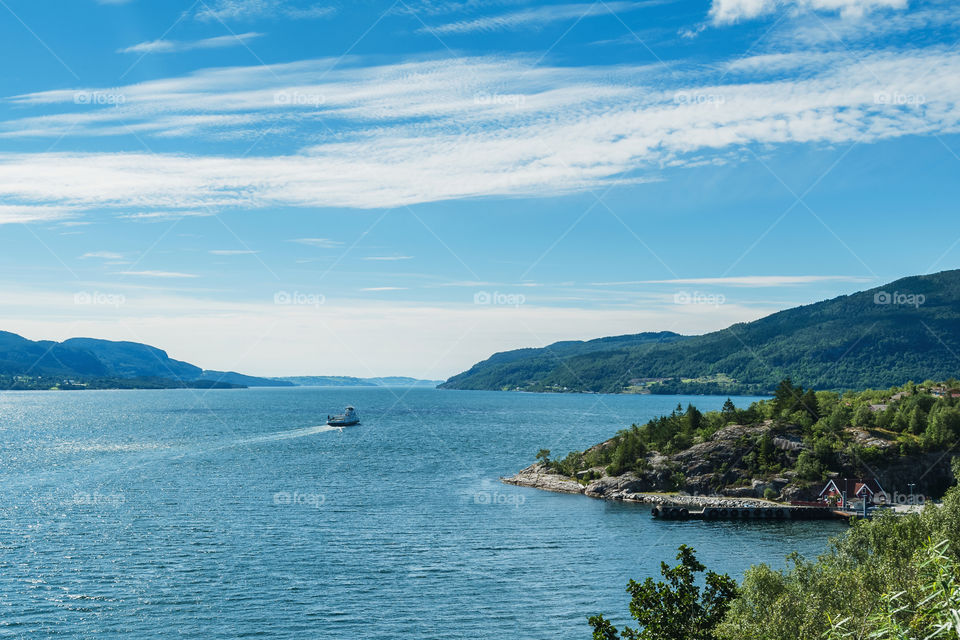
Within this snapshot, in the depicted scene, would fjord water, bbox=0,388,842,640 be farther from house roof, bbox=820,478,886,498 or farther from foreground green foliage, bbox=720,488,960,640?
foreground green foliage, bbox=720,488,960,640

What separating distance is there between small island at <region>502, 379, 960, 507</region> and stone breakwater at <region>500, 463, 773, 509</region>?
193 mm

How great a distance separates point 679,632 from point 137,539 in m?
65.5

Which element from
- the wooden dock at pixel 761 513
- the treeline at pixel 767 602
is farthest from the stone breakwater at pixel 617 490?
the treeline at pixel 767 602

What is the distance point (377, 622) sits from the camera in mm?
57500

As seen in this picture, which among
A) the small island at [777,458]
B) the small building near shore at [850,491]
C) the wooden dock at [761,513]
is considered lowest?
the wooden dock at [761,513]

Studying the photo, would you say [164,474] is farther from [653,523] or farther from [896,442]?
[896,442]

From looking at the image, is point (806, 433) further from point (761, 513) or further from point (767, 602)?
point (767, 602)

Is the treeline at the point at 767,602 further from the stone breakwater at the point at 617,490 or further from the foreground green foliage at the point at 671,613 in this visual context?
the stone breakwater at the point at 617,490

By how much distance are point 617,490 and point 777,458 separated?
28854 millimetres

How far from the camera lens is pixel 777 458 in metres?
126

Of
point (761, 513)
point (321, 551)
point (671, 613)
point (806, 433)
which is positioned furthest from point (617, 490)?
point (671, 613)

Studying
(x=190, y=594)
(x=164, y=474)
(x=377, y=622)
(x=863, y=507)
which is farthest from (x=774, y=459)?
(x=164, y=474)

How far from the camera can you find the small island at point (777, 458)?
11812 centimetres

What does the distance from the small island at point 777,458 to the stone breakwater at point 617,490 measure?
0.63ft
